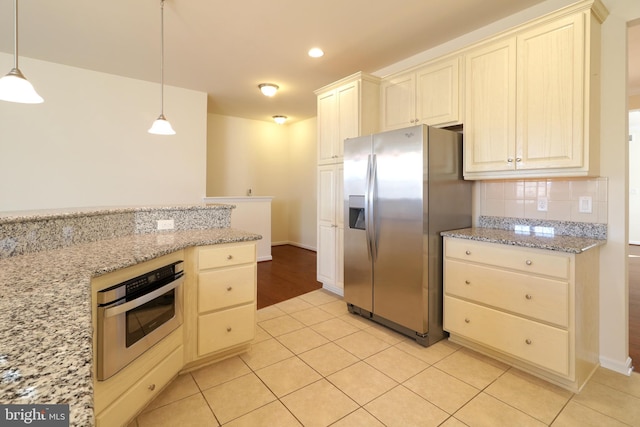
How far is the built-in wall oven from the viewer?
133 cm

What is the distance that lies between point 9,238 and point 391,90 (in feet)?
10.4

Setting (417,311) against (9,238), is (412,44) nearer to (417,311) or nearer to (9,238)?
(417,311)

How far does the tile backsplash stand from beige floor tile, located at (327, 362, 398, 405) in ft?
5.55

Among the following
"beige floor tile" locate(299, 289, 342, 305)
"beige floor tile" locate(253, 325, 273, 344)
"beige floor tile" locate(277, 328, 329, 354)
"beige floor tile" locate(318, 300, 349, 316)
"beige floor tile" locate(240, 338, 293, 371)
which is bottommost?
"beige floor tile" locate(240, 338, 293, 371)

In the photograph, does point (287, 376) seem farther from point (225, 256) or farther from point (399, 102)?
point (399, 102)

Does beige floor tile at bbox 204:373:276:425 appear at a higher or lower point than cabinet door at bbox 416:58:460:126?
lower

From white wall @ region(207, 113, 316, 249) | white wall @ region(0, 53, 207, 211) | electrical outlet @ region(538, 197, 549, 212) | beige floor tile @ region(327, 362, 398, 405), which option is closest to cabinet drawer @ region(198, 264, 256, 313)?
beige floor tile @ region(327, 362, 398, 405)

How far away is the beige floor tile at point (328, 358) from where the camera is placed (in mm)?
2150

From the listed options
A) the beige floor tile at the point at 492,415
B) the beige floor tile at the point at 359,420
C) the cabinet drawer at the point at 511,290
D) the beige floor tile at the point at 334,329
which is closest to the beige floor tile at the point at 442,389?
the beige floor tile at the point at 492,415

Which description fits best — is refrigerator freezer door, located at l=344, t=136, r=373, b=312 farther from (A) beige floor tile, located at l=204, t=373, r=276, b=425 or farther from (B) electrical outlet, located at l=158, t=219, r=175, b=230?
(B) electrical outlet, located at l=158, t=219, r=175, b=230

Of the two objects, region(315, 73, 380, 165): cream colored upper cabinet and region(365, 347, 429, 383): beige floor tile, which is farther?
region(315, 73, 380, 165): cream colored upper cabinet

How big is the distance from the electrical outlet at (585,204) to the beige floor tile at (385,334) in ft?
5.44

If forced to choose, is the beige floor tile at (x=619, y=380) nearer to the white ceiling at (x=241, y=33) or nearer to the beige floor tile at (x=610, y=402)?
the beige floor tile at (x=610, y=402)

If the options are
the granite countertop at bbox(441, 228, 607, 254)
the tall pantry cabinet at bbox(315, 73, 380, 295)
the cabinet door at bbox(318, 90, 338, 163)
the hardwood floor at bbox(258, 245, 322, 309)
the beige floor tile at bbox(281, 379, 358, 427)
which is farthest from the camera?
the hardwood floor at bbox(258, 245, 322, 309)
